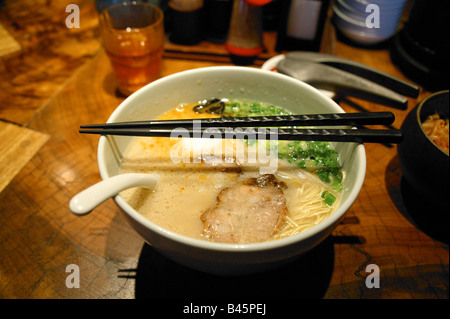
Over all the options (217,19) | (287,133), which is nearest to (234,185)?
(287,133)

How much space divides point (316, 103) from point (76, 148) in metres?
1.18

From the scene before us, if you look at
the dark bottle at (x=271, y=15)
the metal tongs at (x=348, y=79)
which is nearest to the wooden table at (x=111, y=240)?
the metal tongs at (x=348, y=79)

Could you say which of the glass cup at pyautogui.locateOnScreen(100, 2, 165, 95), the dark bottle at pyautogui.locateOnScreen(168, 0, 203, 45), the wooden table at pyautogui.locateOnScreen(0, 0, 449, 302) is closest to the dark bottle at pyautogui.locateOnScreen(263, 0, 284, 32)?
the dark bottle at pyautogui.locateOnScreen(168, 0, 203, 45)

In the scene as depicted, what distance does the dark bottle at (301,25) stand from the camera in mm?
2189

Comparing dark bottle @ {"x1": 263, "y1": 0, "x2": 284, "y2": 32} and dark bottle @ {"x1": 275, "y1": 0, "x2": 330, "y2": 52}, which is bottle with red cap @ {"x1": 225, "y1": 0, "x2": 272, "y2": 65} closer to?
dark bottle @ {"x1": 275, "y1": 0, "x2": 330, "y2": 52}

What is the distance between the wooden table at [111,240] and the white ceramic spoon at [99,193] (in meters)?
0.41

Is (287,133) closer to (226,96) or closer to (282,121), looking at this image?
(282,121)

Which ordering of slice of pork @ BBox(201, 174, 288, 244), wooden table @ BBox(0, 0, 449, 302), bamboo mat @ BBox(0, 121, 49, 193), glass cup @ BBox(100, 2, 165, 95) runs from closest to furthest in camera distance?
slice of pork @ BBox(201, 174, 288, 244), wooden table @ BBox(0, 0, 449, 302), bamboo mat @ BBox(0, 121, 49, 193), glass cup @ BBox(100, 2, 165, 95)

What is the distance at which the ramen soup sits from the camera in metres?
1.12

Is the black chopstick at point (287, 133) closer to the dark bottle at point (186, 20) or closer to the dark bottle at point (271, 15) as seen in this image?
the dark bottle at point (186, 20)

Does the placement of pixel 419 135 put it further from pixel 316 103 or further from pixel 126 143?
pixel 126 143

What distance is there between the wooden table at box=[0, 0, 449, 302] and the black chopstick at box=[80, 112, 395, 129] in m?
0.47

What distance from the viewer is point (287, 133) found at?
114 cm

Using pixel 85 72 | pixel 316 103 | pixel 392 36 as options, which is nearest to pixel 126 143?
pixel 316 103
